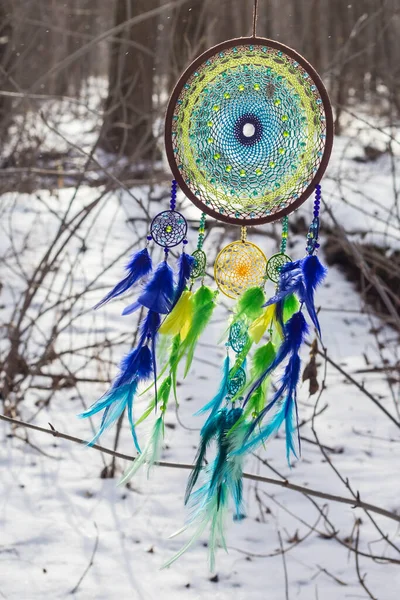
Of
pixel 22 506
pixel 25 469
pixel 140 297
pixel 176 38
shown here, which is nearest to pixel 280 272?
pixel 140 297

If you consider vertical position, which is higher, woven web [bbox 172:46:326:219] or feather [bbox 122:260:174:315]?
woven web [bbox 172:46:326:219]

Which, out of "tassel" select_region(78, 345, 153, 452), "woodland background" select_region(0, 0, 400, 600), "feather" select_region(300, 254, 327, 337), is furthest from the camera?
"woodland background" select_region(0, 0, 400, 600)

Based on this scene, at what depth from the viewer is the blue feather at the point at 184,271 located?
162cm

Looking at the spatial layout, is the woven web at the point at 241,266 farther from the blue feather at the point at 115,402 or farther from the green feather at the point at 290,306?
the blue feather at the point at 115,402

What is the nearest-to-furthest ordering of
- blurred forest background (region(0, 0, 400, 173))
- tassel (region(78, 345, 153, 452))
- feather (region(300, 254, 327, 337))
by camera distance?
feather (region(300, 254, 327, 337)) → tassel (region(78, 345, 153, 452)) → blurred forest background (region(0, 0, 400, 173))

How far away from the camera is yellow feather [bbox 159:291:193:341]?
1627mm

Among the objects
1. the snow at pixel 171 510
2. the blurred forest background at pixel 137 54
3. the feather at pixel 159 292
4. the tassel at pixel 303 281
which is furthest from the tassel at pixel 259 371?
the blurred forest background at pixel 137 54

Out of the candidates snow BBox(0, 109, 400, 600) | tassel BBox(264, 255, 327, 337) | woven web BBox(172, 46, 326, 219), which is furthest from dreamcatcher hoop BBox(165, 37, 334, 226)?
snow BBox(0, 109, 400, 600)

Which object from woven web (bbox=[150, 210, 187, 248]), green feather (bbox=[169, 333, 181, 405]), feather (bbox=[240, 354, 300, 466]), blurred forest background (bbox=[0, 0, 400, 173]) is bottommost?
feather (bbox=[240, 354, 300, 466])

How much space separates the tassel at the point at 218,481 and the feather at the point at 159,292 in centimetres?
27

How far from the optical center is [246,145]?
1651 millimetres

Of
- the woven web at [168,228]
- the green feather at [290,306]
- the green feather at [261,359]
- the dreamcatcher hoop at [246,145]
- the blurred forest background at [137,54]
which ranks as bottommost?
the green feather at [261,359]

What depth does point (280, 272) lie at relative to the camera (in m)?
1.60

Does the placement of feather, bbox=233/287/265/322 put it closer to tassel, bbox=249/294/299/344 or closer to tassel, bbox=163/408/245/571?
tassel, bbox=249/294/299/344
